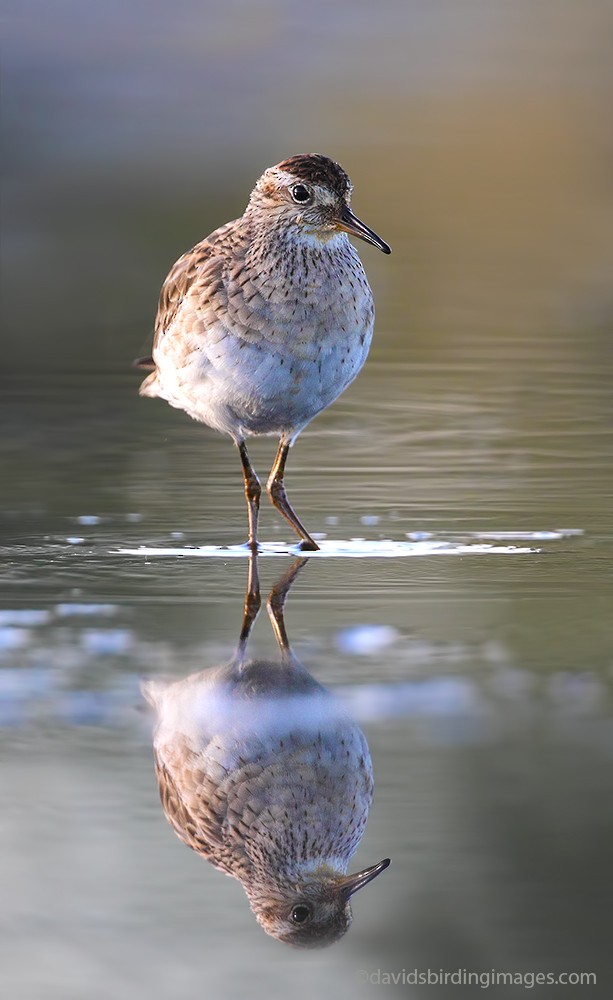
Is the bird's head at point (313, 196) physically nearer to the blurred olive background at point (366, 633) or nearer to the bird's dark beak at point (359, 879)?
the blurred olive background at point (366, 633)

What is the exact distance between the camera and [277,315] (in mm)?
7223

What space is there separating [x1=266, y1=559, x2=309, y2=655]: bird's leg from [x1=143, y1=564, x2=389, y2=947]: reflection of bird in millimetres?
411

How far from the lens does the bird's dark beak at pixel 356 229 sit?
24.0 ft

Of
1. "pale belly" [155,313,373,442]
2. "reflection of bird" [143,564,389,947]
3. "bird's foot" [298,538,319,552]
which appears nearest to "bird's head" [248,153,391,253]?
"pale belly" [155,313,373,442]

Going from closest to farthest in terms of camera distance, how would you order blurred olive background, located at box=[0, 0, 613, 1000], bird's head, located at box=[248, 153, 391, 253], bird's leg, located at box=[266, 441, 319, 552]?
1. blurred olive background, located at box=[0, 0, 613, 1000]
2. bird's leg, located at box=[266, 441, 319, 552]
3. bird's head, located at box=[248, 153, 391, 253]

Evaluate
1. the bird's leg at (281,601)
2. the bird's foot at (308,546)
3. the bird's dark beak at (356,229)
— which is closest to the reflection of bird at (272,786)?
the bird's leg at (281,601)

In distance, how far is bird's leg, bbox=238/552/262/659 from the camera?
19.0ft

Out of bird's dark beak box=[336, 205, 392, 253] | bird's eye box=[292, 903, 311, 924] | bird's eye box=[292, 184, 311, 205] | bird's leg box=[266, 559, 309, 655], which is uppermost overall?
bird's eye box=[292, 184, 311, 205]

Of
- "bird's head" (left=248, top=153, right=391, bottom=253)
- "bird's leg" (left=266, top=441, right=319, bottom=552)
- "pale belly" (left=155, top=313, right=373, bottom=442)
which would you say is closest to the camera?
"pale belly" (left=155, top=313, right=373, bottom=442)

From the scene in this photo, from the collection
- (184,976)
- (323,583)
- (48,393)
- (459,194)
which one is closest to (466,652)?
(323,583)

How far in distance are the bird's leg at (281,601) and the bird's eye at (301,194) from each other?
4.79 ft

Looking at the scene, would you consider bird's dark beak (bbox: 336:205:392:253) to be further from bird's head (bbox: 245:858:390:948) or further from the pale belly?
bird's head (bbox: 245:858:390:948)

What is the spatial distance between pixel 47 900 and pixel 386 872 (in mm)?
685

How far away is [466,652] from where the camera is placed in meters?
5.53
